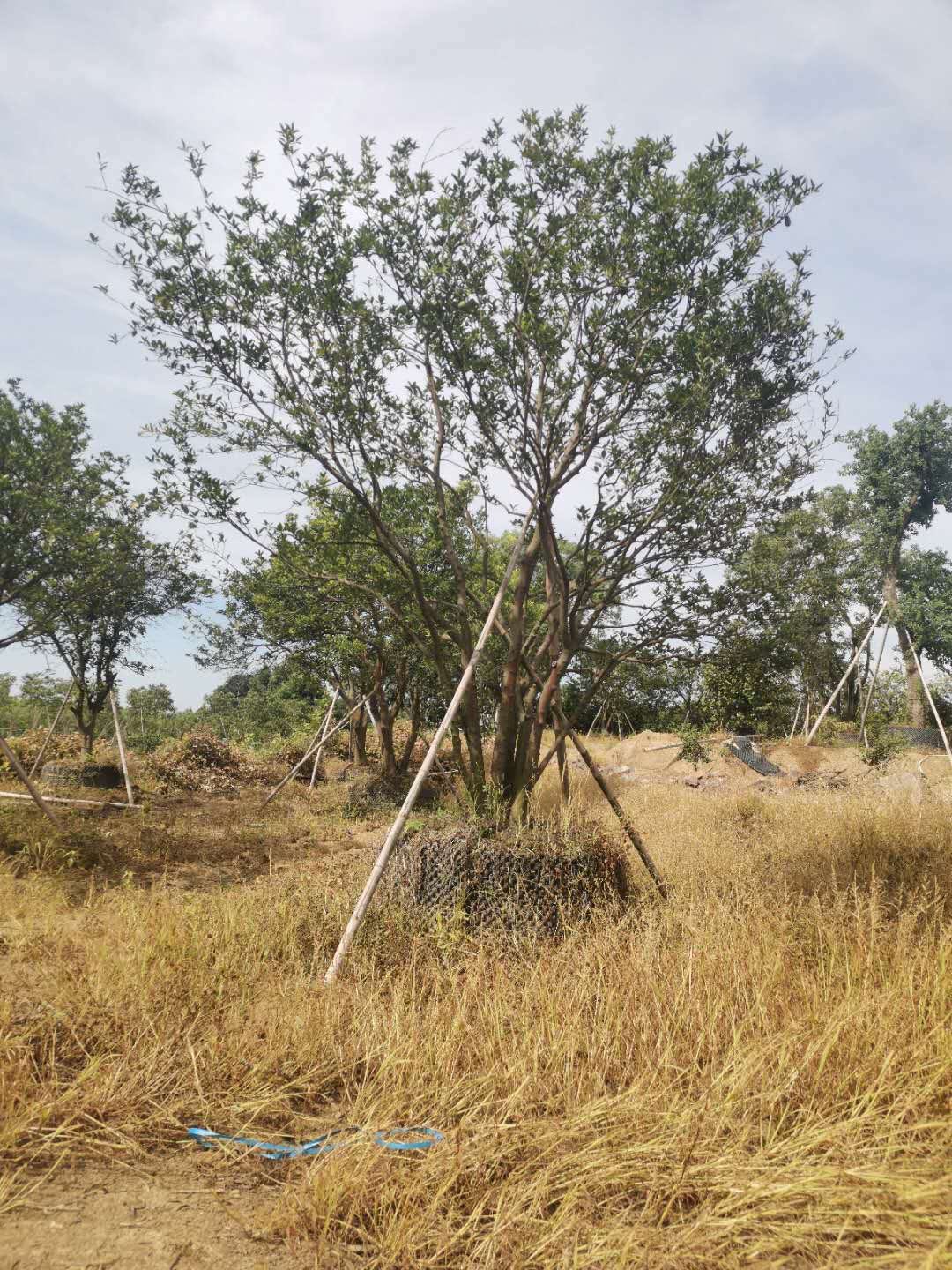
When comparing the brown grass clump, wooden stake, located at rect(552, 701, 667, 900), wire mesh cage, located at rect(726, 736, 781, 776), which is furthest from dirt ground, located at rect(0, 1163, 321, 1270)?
wire mesh cage, located at rect(726, 736, 781, 776)

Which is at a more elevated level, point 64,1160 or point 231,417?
point 231,417

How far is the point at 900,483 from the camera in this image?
123 feet

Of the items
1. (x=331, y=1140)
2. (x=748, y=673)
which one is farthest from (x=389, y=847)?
(x=748, y=673)

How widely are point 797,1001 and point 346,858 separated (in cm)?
785

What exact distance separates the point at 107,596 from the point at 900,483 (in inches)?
1389

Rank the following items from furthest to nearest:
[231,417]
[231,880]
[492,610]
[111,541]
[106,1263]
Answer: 1. [111,541]
2. [231,880]
3. [231,417]
4. [492,610]
5. [106,1263]

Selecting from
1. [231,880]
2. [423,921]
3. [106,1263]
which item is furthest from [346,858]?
[106,1263]

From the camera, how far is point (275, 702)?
36.8m

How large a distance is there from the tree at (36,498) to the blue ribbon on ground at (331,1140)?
11992 millimetres

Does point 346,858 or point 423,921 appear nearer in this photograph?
point 423,921

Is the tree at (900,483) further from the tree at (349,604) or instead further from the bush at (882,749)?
the tree at (349,604)

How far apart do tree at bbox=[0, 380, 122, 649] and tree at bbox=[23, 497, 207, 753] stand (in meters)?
0.29

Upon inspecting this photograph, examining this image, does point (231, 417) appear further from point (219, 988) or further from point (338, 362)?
point (219, 988)

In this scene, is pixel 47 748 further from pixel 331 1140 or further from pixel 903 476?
pixel 903 476
